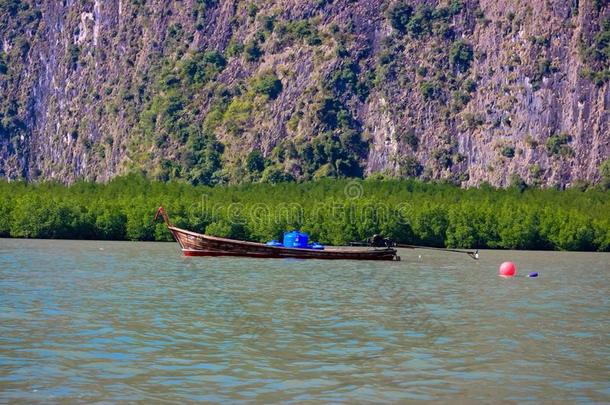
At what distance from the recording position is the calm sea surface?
3550cm

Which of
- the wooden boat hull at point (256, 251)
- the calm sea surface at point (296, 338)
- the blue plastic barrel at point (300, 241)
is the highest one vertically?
the blue plastic barrel at point (300, 241)

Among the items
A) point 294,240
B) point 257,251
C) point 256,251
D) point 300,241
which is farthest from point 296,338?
point 300,241

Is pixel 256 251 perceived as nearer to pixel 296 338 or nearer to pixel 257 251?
pixel 257 251

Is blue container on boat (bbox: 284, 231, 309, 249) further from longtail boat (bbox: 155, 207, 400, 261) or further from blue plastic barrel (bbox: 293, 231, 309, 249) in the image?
longtail boat (bbox: 155, 207, 400, 261)

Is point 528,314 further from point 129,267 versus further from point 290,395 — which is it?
point 129,267

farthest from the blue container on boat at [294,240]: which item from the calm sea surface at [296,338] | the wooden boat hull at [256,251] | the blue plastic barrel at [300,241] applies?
the calm sea surface at [296,338]

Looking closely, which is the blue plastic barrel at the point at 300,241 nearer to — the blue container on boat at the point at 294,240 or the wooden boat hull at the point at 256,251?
the blue container on boat at the point at 294,240

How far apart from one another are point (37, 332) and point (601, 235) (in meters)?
123

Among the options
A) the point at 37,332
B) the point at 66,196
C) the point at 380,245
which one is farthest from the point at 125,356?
the point at 66,196

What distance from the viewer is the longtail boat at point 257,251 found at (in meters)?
111

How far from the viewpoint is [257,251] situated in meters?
112

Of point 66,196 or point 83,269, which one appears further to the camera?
point 66,196

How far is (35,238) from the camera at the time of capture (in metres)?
169

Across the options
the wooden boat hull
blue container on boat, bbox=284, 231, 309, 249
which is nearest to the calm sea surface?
the wooden boat hull
